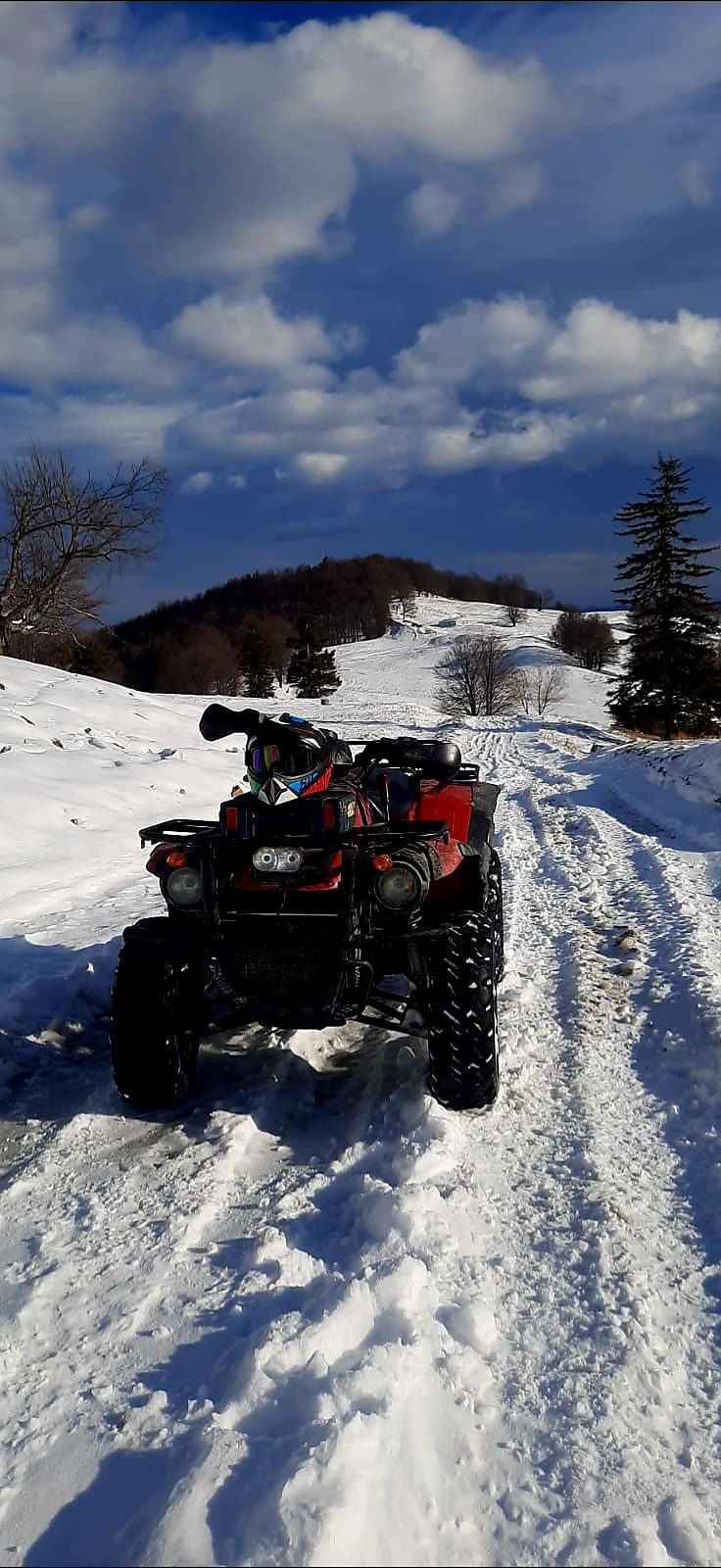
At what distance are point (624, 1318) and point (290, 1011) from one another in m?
1.56

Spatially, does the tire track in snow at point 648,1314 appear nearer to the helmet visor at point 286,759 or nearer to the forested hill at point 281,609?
the helmet visor at point 286,759

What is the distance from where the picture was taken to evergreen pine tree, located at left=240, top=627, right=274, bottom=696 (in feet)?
186

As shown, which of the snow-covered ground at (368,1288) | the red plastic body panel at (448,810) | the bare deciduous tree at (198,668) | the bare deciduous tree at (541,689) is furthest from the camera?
the bare deciduous tree at (198,668)

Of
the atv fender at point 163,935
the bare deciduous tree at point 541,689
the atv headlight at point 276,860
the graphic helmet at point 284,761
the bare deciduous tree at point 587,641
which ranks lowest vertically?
the bare deciduous tree at point 541,689

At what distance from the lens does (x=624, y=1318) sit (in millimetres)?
2525

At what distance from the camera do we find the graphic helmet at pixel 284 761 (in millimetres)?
3828

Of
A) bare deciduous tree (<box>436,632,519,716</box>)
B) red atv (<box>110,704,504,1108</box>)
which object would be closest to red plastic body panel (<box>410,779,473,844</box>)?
red atv (<box>110,704,504,1108</box>)

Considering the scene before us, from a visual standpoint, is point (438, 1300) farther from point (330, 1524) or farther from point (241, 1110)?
point (241, 1110)

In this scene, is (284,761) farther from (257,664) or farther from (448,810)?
(257,664)

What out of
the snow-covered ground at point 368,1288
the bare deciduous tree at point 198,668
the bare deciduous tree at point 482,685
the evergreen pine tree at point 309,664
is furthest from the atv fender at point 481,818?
the bare deciduous tree at point 198,668

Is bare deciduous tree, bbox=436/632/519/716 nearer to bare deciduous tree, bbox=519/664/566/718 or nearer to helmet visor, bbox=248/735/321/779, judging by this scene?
bare deciduous tree, bbox=519/664/566/718

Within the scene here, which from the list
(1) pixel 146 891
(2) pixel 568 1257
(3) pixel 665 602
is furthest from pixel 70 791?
(3) pixel 665 602

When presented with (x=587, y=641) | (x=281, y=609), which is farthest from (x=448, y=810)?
(x=281, y=609)

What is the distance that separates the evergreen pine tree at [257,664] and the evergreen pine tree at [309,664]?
2.10 meters
